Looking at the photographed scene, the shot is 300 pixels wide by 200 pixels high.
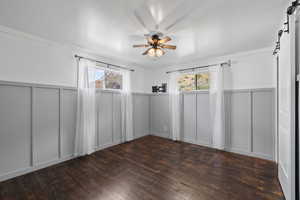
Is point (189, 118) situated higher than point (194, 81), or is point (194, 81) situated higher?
point (194, 81)

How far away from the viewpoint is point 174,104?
416cm

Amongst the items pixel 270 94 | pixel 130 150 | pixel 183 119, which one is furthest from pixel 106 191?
pixel 270 94

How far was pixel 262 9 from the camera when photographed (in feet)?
5.70

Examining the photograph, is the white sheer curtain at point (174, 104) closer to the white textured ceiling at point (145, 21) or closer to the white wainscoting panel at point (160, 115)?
the white wainscoting panel at point (160, 115)

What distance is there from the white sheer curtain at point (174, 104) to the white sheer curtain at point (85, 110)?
2267 millimetres

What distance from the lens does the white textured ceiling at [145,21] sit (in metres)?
1.66

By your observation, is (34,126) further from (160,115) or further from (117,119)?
(160,115)

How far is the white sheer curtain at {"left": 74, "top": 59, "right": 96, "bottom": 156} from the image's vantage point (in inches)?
119

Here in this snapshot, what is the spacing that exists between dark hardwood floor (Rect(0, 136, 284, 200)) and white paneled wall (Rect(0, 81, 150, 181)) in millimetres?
223

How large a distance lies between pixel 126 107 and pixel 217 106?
2508mm

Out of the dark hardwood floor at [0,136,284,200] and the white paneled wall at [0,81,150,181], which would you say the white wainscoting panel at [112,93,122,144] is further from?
the dark hardwood floor at [0,136,284,200]

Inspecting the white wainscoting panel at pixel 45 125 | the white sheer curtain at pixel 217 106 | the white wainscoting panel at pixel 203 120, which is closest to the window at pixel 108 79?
the white wainscoting panel at pixel 45 125

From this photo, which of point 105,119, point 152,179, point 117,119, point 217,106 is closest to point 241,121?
point 217,106

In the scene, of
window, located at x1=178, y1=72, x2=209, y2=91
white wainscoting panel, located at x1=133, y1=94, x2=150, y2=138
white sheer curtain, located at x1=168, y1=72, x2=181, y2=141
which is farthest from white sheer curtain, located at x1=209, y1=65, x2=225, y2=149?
white wainscoting panel, located at x1=133, y1=94, x2=150, y2=138
